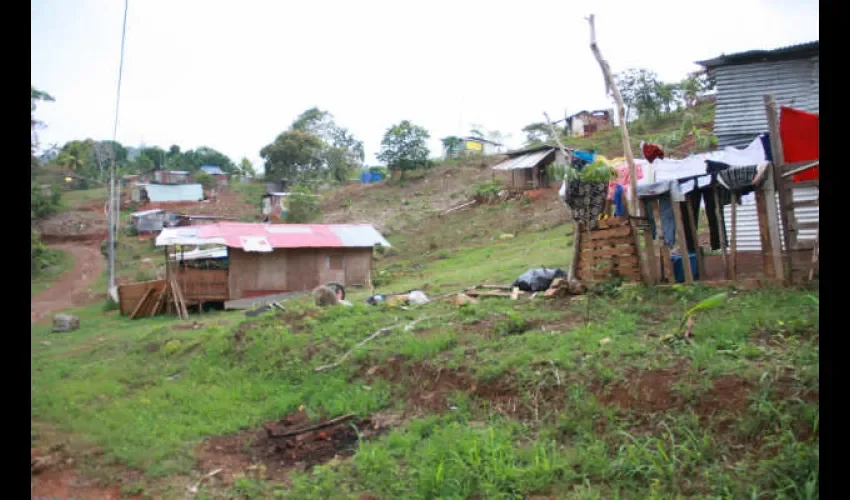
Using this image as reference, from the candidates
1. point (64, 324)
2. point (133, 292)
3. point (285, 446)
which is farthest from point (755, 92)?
point (133, 292)

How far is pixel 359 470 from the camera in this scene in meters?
5.87

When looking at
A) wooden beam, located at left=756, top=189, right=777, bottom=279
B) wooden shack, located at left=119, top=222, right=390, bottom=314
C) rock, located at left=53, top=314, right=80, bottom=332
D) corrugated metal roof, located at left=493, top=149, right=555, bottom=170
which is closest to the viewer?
wooden beam, located at left=756, top=189, right=777, bottom=279

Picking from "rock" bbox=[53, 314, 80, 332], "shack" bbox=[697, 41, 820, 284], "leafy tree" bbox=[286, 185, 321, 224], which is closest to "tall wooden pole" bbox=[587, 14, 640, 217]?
"shack" bbox=[697, 41, 820, 284]

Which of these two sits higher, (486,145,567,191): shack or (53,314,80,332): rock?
(486,145,567,191): shack

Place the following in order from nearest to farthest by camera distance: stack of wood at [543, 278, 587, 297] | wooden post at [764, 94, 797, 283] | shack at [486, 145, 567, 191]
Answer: wooden post at [764, 94, 797, 283]
stack of wood at [543, 278, 587, 297]
shack at [486, 145, 567, 191]

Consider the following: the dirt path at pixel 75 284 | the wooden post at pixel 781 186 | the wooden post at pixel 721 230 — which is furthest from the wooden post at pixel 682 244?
the dirt path at pixel 75 284

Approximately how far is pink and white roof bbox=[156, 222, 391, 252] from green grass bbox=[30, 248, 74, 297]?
509 inches

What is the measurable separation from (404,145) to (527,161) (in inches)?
419

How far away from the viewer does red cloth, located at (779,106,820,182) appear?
8.45 m

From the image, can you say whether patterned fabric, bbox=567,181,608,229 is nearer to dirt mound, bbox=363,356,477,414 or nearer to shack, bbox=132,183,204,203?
dirt mound, bbox=363,356,477,414

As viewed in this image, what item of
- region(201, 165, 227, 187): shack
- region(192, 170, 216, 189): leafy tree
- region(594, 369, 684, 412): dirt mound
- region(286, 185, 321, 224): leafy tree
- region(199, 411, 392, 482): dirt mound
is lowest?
region(199, 411, 392, 482): dirt mound

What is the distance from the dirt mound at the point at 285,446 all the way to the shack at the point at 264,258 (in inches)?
615

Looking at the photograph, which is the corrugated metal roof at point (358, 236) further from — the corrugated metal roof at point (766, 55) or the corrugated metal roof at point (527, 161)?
the corrugated metal roof at point (766, 55)

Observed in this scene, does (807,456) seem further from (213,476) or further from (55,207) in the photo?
(55,207)
